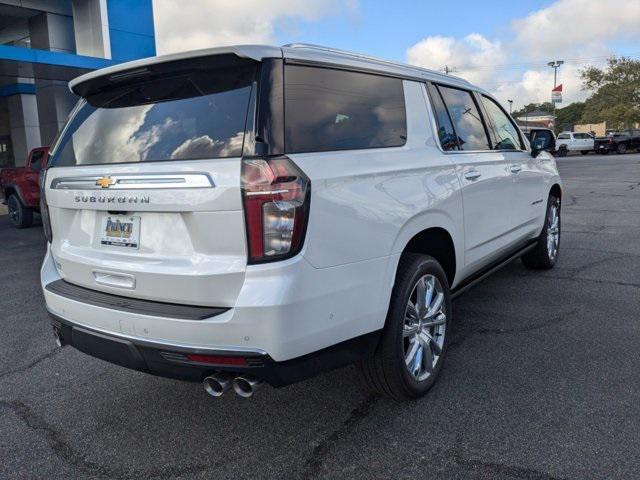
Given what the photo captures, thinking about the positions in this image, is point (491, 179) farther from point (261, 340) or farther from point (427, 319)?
point (261, 340)

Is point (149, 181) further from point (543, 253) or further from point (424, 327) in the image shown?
point (543, 253)

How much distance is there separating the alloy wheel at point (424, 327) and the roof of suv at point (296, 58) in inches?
48.8

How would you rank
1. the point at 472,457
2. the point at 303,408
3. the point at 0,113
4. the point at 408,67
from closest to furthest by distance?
1. the point at 472,457
2. the point at 303,408
3. the point at 408,67
4. the point at 0,113

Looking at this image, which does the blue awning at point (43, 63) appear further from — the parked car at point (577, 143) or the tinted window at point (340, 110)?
the parked car at point (577, 143)

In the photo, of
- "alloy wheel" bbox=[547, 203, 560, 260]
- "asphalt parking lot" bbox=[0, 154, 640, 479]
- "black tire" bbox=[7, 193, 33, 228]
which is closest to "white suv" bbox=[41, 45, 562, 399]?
"asphalt parking lot" bbox=[0, 154, 640, 479]

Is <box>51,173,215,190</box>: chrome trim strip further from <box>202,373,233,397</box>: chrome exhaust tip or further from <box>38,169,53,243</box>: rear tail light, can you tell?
<box>202,373,233,397</box>: chrome exhaust tip

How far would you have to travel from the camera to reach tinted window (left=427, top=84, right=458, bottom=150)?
360 cm

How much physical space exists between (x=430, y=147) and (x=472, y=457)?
1.76m

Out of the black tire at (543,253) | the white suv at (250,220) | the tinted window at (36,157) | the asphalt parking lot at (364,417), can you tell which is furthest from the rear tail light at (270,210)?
the tinted window at (36,157)

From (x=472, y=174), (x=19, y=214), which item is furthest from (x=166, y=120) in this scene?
(x=19, y=214)

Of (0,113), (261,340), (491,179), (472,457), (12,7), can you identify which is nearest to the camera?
(261,340)

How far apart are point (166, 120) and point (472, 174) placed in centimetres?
208

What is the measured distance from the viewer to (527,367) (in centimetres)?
360

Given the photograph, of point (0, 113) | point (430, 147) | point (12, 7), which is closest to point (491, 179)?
point (430, 147)
